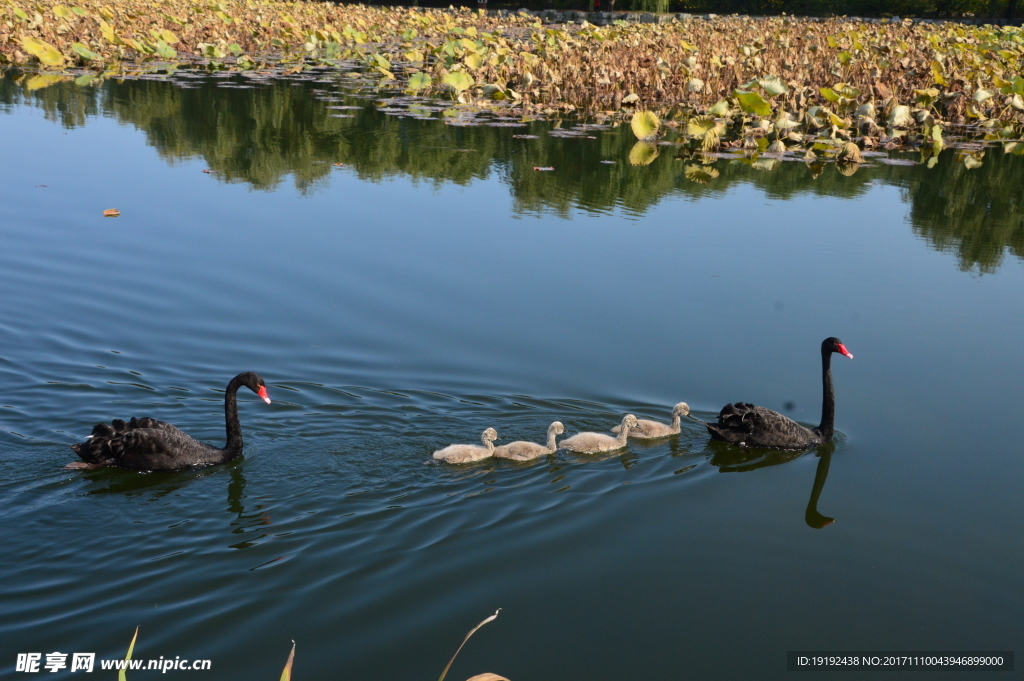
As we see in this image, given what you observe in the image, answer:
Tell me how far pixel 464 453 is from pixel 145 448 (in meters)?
1.90

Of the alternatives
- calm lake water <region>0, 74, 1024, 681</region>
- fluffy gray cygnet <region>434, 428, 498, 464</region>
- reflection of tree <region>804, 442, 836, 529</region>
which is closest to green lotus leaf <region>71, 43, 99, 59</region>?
calm lake water <region>0, 74, 1024, 681</region>

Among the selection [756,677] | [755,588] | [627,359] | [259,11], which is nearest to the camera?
[756,677]

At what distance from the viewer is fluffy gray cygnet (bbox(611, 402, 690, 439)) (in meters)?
6.56

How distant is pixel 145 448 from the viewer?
584 centimetres

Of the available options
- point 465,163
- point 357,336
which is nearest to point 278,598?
point 357,336

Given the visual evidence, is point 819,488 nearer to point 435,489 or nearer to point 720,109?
point 435,489

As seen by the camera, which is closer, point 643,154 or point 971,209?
point 971,209

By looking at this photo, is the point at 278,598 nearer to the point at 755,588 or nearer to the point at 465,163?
the point at 755,588

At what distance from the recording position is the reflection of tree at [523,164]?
43.0 feet

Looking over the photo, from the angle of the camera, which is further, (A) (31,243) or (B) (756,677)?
(A) (31,243)

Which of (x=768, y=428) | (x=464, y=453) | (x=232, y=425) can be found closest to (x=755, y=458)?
(x=768, y=428)

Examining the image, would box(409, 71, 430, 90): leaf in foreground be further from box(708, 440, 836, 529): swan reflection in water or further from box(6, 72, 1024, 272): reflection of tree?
box(708, 440, 836, 529): swan reflection in water

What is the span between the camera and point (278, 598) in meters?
4.64

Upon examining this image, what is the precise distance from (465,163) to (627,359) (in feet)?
25.8
